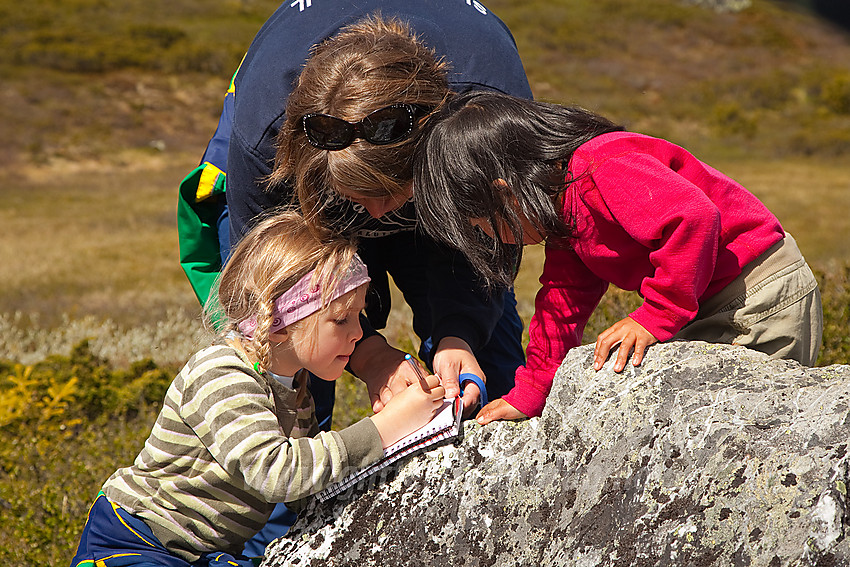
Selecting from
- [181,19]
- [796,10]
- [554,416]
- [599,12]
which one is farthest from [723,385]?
[796,10]

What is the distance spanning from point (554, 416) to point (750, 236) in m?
0.87

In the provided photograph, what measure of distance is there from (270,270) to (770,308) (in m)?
1.50

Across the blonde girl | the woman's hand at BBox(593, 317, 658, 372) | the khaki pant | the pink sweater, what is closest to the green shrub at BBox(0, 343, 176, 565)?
A: the blonde girl

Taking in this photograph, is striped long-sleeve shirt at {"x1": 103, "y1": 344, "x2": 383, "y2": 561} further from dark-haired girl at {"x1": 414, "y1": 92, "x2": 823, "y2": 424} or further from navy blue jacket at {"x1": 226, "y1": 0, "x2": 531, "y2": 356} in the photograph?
navy blue jacket at {"x1": 226, "y1": 0, "x2": 531, "y2": 356}

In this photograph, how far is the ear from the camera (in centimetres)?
237

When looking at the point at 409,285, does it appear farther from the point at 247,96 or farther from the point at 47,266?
the point at 47,266

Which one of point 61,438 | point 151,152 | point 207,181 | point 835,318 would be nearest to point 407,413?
point 207,181

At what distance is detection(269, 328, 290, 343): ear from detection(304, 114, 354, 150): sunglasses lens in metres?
0.56

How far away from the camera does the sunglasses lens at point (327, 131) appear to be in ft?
7.55

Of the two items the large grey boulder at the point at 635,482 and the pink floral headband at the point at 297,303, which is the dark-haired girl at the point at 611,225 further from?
the pink floral headband at the point at 297,303

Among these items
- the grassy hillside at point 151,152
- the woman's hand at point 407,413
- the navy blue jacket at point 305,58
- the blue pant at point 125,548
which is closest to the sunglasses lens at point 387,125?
the navy blue jacket at point 305,58

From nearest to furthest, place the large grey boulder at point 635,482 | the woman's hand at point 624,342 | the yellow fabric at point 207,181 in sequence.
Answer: the large grey boulder at point 635,482
the woman's hand at point 624,342
the yellow fabric at point 207,181

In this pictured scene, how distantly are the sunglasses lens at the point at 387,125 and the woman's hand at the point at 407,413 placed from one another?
0.73 m

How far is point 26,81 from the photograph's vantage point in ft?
105
